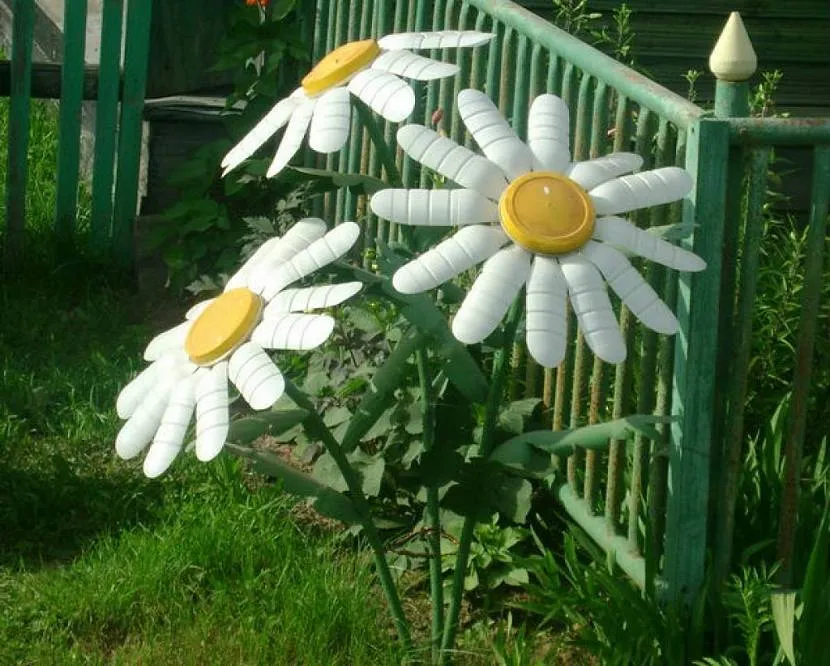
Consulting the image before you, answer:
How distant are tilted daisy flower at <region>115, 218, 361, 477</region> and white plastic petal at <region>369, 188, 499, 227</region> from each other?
94mm

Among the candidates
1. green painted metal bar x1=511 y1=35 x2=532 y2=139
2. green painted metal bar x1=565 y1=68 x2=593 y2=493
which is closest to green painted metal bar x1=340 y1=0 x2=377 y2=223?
green painted metal bar x1=511 y1=35 x2=532 y2=139

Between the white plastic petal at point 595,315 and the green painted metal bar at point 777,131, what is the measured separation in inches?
19.1

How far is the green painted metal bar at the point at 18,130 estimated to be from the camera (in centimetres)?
618

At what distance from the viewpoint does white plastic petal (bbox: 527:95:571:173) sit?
314cm

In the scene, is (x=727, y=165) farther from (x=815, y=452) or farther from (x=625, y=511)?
(x=815, y=452)

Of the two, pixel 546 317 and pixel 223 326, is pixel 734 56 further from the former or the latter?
pixel 223 326

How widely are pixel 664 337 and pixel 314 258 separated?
0.79 meters

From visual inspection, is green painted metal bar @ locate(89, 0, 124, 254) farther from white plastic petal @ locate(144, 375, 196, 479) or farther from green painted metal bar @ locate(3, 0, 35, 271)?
white plastic petal @ locate(144, 375, 196, 479)

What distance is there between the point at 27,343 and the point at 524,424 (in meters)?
2.34

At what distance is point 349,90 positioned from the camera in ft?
10.7

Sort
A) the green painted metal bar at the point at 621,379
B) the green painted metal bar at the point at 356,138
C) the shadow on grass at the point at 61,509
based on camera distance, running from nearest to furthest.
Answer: the green painted metal bar at the point at 621,379 < the shadow on grass at the point at 61,509 < the green painted metal bar at the point at 356,138

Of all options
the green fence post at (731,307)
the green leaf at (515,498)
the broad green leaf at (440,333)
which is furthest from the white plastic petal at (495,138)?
the green leaf at (515,498)

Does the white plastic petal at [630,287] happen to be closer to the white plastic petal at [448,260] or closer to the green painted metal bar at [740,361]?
the white plastic petal at [448,260]

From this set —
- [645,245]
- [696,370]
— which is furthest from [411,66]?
[696,370]
